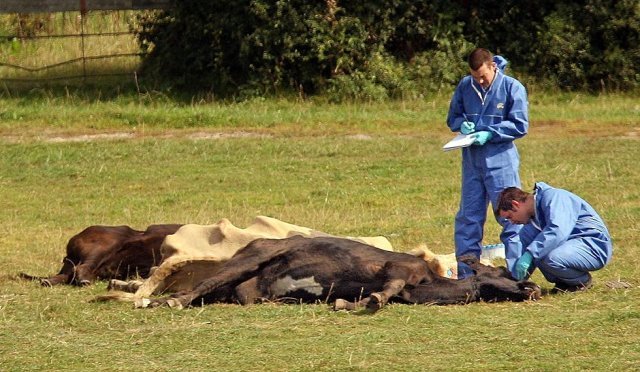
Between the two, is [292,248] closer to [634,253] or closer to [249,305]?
[249,305]

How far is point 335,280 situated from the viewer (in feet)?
28.1

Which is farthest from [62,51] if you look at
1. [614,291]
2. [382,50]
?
[614,291]

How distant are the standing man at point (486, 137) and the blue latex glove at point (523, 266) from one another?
0.82 meters

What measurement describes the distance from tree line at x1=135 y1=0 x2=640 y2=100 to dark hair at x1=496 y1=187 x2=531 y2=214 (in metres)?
12.1

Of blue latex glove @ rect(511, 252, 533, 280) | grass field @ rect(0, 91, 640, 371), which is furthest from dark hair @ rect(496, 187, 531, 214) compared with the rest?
grass field @ rect(0, 91, 640, 371)

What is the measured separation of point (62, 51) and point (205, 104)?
13.1 ft

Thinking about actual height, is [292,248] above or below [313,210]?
above

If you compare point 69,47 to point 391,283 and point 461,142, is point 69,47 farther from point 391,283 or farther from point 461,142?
point 391,283

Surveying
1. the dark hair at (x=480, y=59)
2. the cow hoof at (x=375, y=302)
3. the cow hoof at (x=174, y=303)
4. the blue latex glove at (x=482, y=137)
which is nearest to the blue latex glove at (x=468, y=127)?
the blue latex glove at (x=482, y=137)

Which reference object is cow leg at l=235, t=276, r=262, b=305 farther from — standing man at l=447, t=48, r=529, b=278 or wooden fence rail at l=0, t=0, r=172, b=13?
wooden fence rail at l=0, t=0, r=172, b=13

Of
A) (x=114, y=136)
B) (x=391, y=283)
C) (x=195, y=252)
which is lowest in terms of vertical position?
(x=114, y=136)

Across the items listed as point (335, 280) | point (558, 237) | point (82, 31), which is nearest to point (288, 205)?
point (335, 280)

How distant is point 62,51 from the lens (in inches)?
936

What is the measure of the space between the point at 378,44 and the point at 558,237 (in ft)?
43.3
